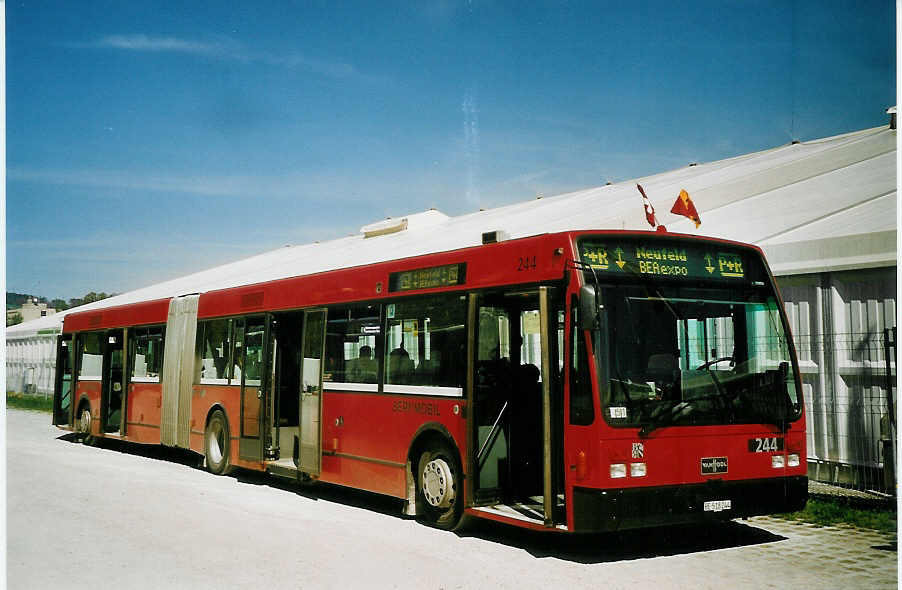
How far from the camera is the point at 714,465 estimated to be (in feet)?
26.0

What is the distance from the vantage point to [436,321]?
987 cm

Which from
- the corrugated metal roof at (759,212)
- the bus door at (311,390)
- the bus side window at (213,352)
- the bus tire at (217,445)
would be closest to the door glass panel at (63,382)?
the bus side window at (213,352)

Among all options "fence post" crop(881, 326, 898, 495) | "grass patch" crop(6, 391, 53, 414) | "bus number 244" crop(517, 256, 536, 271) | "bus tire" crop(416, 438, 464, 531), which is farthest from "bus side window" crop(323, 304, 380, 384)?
"grass patch" crop(6, 391, 53, 414)

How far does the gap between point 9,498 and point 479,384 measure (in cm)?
654

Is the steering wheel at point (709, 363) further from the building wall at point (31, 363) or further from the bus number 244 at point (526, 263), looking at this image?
the building wall at point (31, 363)

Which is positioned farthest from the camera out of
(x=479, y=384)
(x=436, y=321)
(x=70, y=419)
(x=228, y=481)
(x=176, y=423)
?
(x=70, y=419)

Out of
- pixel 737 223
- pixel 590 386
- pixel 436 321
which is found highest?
pixel 737 223

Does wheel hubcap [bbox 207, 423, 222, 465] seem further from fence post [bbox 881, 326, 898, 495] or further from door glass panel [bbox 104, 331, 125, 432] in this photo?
fence post [bbox 881, 326, 898, 495]

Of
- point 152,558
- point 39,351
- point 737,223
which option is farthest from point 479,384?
point 39,351

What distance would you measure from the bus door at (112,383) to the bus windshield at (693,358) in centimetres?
1395

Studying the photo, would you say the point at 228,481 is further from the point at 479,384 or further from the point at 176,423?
the point at 479,384

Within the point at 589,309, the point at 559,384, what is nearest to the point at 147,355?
→ the point at 559,384

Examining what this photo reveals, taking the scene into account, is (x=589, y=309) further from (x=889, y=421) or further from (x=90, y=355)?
(x=90, y=355)

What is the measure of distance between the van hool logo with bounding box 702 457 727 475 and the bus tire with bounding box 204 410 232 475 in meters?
8.87
